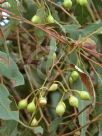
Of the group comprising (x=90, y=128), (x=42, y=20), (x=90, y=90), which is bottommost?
(x=90, y=128)

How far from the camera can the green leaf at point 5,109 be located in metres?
1.40

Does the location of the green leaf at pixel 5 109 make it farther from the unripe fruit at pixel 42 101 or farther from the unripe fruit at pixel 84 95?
the unripe fruit at pixel 84 95

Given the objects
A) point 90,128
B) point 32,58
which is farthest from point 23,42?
point 90,128

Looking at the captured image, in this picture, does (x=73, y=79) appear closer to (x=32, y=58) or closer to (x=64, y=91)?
(x=64, y=91)

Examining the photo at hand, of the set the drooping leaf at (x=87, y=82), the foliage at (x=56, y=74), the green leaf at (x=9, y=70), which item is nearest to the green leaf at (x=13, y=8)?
the foliage at (x=56, y=74)

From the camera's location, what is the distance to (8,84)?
2.12 m

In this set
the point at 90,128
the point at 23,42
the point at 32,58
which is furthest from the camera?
the point at 23,42

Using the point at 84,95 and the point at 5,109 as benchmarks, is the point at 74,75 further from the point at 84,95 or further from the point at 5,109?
the point at 5,109

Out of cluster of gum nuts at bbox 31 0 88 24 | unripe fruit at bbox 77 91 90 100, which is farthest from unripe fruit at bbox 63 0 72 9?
unripe fruit at bbox 77 91 90 100

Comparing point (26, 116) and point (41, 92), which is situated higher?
point (41, 92)

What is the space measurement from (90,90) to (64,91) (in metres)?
0.08

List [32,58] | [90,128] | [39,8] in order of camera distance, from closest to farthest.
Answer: [39,8], [90,128], [32,58]

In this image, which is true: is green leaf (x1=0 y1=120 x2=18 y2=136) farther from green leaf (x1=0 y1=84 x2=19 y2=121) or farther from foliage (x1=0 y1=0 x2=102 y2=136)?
green leaf (x1=0 y1=84 x2=19 y2=121)

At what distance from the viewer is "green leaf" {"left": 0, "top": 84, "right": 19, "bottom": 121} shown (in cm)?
140
